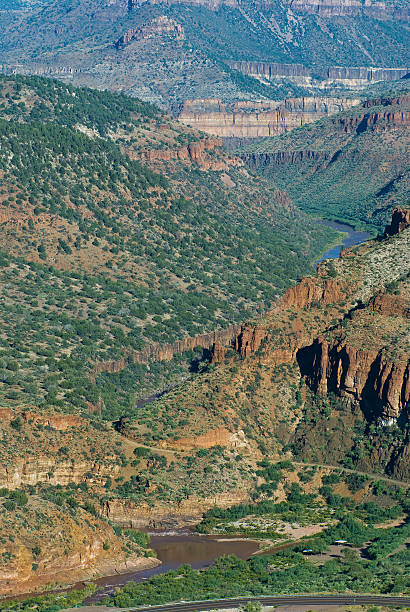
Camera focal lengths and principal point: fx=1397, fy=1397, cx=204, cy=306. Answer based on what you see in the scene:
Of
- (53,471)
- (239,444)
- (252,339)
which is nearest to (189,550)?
(53,471)

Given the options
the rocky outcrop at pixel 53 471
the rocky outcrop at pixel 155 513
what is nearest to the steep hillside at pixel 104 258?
the rocky outcrop at pixel 53 471

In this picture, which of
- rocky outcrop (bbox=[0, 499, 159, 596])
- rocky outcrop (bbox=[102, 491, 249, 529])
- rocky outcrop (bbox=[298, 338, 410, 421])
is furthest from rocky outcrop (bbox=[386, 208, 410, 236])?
rocky outcrop (bbox=[0, 499, 159, 596])

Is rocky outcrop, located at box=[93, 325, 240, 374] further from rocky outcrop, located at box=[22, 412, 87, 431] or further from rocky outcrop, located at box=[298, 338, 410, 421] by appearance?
rocky outcrop, located at box=[22, 412, 87, 431]

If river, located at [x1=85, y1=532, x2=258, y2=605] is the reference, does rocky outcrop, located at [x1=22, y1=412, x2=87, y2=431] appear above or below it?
above

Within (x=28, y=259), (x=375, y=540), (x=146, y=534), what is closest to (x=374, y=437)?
(x=375, y=540)

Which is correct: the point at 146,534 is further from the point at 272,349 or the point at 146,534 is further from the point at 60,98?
the point at 60,98

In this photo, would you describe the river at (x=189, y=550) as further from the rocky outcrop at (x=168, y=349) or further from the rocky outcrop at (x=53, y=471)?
the rocky outcrop at (x=168, y=349)
